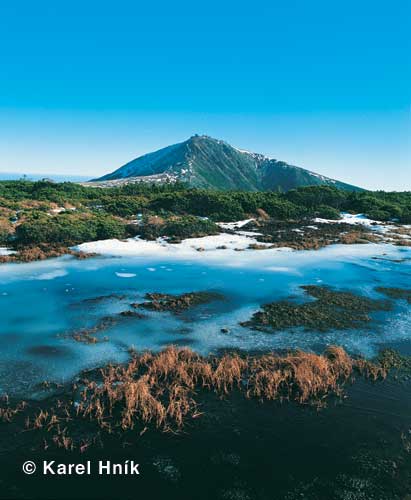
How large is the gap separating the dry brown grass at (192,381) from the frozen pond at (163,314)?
3.59 ft

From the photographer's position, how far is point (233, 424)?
28.8ft

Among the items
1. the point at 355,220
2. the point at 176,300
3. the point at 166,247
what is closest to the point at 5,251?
the point at 166,247

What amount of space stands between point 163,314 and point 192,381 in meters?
5.76

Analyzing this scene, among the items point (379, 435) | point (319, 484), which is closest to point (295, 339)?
point (379, 435)

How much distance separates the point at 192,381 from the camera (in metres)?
10.7

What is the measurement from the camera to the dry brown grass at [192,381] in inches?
357

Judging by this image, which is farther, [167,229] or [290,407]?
[167,229]

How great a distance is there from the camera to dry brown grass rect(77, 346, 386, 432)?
9.07 metres

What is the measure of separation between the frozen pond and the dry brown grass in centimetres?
109

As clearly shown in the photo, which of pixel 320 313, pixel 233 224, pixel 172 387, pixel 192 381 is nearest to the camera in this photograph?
pixel 172 387

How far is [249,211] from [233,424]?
139 feet

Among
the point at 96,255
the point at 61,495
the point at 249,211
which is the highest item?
the point at 249,211

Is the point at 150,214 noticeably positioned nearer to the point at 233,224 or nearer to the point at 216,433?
the point at 233,224

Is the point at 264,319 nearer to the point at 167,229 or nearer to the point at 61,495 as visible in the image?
the point at 61,495
